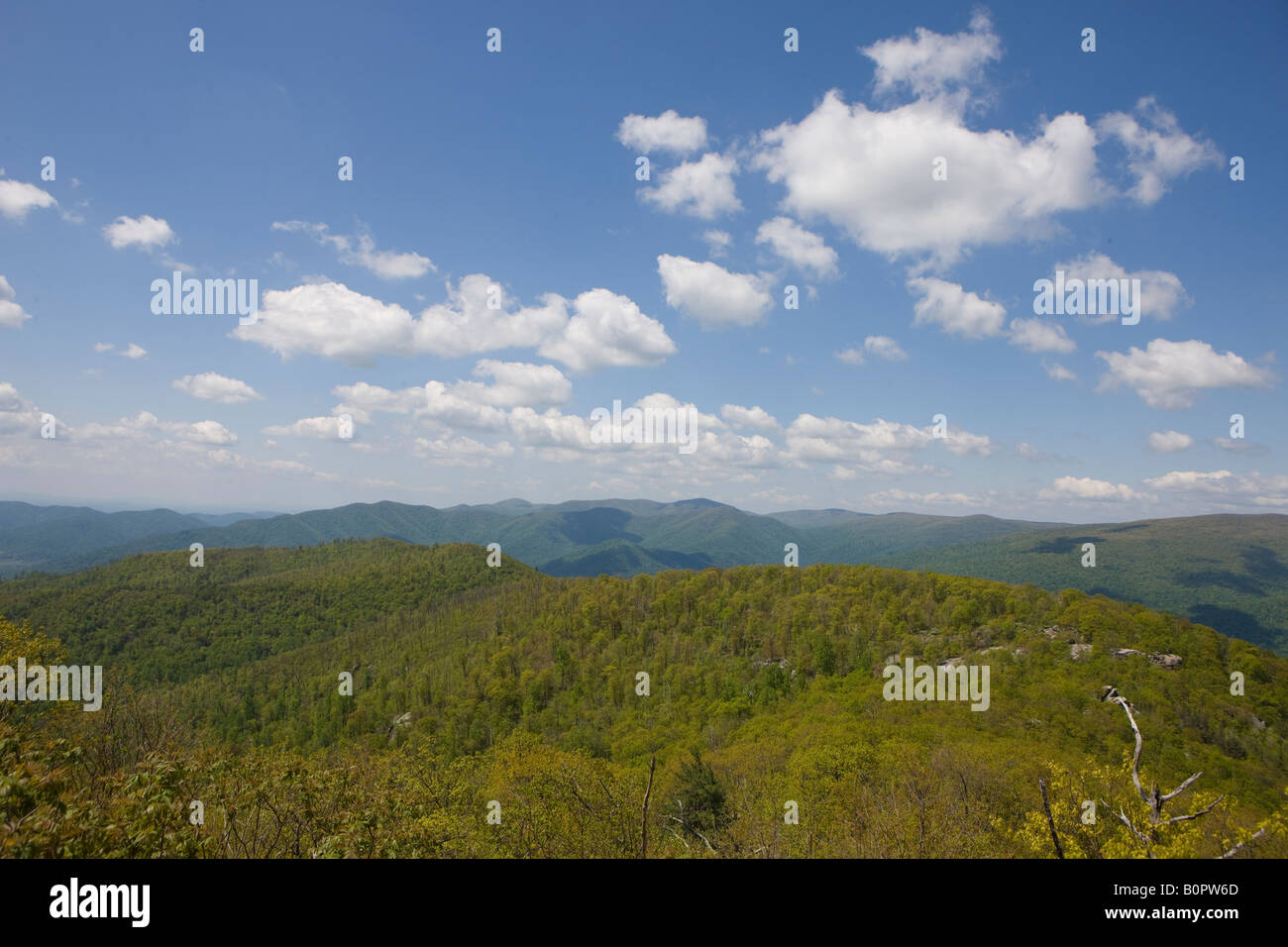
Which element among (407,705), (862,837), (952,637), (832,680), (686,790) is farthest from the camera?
(407,705)

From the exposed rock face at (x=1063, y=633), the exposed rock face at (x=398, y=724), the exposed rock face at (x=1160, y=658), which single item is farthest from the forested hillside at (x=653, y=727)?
the exposed rock face at (x=398, y=724)

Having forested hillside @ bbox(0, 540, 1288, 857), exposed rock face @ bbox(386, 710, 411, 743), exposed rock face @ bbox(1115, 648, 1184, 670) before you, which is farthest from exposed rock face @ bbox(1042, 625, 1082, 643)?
exposed rock face @ bbox(386, 710, 411, 743)

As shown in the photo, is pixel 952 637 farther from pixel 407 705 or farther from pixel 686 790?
pixel 407 705

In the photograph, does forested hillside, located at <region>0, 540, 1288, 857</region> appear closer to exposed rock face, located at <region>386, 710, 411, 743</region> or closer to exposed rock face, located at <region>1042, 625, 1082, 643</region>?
exposed rock face, located at <region>1042, 625, 1082, 643</region>

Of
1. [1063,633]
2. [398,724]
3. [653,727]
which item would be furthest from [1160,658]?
[398,724]

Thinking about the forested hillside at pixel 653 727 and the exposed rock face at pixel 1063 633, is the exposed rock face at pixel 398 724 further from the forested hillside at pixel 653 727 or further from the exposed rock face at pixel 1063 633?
the exposed rock face at pixel 1063 633

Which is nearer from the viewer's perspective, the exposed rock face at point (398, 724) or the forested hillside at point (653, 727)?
the forested hillside at point (653, 727)

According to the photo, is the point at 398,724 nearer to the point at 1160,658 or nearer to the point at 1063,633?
the point at 1063,633
